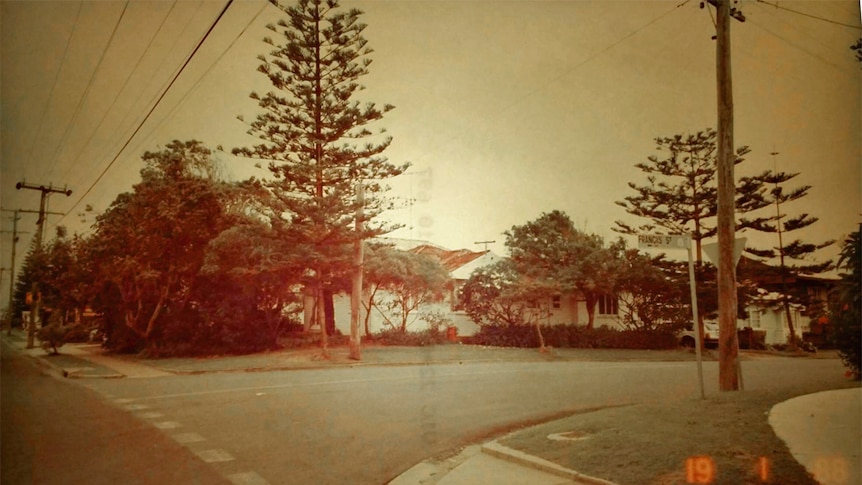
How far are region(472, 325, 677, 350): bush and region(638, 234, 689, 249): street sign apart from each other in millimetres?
18448

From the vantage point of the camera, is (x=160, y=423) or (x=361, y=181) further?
(x=361, y=181)

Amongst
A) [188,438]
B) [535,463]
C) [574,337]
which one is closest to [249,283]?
[188,438]

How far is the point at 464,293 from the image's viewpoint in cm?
2983

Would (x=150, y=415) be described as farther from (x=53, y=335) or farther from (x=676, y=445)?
(x=53, y=335)

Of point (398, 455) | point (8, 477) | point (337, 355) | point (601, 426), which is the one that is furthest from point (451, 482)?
point (337, 355)

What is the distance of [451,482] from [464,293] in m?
23.9

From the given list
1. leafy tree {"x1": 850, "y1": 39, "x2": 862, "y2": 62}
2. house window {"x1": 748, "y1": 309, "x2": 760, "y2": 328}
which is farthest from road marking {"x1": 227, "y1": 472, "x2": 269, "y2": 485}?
house window {"x1": 748, "y1": 309, "x2": 760, "y2": 328}

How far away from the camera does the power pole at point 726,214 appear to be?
33.2 feet

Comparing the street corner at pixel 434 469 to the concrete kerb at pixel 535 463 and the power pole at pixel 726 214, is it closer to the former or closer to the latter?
the concrete kerb at pixel 535 463

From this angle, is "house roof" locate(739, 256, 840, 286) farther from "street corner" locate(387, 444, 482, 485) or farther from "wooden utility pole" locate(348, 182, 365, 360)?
"street corner" locate(387, 444, 482, 485)

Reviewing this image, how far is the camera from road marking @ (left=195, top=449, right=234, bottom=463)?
681cm

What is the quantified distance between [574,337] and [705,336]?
965 centimetres

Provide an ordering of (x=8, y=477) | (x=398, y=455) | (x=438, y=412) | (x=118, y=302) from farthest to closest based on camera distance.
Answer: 1. (x=118, y=302)
2. (x=438, y=412)
3. (x=398, y=455)
4. (x=8, y=477)

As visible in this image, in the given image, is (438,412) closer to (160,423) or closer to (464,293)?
(160,423)
